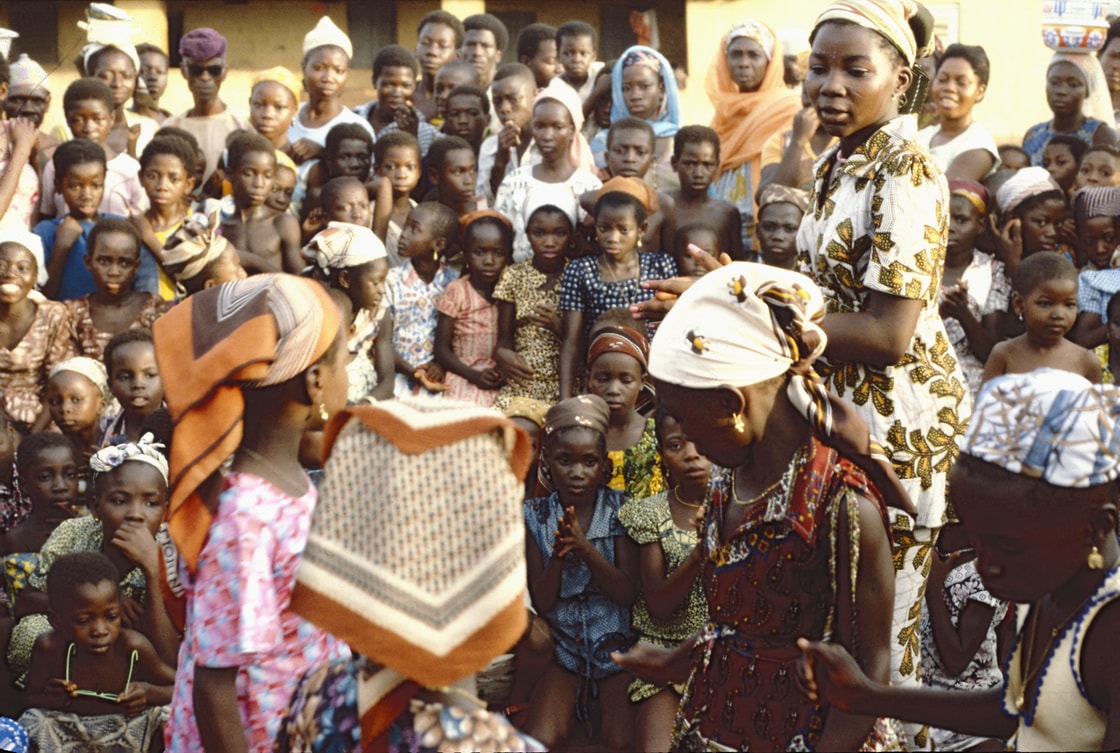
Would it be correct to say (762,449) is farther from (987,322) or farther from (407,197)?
(407,197)

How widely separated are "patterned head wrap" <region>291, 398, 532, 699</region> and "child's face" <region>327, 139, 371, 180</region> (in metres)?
6.25

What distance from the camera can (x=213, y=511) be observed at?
9.43ft

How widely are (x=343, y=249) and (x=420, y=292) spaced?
1.02 meters

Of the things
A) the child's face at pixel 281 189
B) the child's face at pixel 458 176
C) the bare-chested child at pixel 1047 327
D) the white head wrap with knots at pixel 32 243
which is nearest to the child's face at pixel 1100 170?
the bare-chested child at pixel 1047 327

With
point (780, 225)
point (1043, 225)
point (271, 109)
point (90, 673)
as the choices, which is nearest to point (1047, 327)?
point (1043, 225)

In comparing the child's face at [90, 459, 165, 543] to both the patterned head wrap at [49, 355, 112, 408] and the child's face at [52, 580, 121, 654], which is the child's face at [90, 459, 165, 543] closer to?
the child's face at [52, 580, 121, 654]

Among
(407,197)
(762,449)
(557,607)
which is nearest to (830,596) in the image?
(762,449)

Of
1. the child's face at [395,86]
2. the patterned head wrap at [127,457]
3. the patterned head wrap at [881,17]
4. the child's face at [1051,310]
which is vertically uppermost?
the child's face at [395,86]

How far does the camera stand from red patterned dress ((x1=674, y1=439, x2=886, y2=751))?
271cm

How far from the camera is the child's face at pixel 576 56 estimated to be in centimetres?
955

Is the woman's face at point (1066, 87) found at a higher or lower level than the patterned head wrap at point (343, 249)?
higher

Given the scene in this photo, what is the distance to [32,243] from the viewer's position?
7195mm

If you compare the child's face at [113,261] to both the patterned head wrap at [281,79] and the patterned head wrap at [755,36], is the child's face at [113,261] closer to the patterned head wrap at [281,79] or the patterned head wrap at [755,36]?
the patterned head wrap at [281,79]

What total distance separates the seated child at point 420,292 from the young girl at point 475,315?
96 mm
